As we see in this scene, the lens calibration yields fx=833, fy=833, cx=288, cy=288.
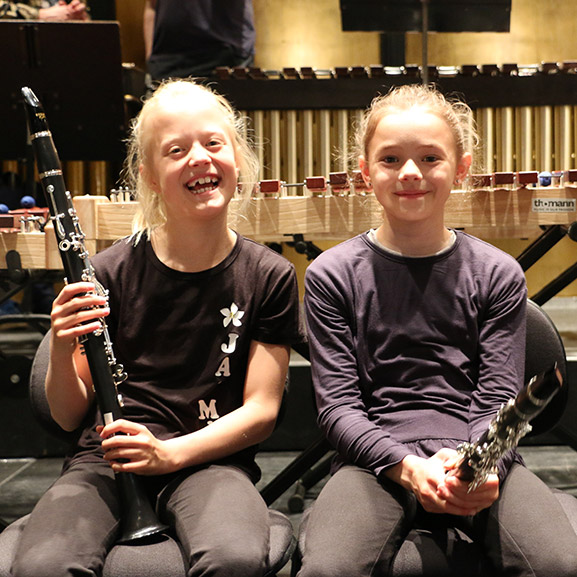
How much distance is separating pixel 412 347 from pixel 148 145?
0.72 m

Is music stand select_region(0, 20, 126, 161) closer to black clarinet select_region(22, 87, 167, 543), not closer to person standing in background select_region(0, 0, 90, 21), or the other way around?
person standing in background select_region(0, 0, 90, 21)

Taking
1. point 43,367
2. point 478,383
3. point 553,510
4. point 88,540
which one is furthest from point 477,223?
point 88,540

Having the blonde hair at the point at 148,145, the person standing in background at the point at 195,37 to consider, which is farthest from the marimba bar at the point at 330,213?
the person standing in background at the point at 195,37

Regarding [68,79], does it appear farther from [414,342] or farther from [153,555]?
[153,555]

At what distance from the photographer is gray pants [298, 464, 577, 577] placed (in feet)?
4.54

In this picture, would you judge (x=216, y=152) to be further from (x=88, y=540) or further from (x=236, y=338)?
(x=88, y=540)

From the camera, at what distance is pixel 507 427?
1.20 meters

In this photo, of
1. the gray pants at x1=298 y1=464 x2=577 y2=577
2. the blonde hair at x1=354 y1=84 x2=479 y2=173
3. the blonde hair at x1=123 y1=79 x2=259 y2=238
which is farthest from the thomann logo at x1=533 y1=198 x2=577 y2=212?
the gray pants at x1=298 y1=464 x2=577 y2=577

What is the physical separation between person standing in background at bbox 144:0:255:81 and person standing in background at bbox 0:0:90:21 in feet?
1.22

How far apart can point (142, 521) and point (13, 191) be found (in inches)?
108

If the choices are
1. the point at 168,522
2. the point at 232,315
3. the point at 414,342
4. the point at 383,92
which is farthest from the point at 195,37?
the point at 168,522

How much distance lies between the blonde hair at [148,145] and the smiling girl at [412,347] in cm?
Result: 28

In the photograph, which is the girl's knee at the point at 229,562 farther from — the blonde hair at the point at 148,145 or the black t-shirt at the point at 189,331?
the blonde hair at the point at 148,145

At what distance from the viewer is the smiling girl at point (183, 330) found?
1.60 m
